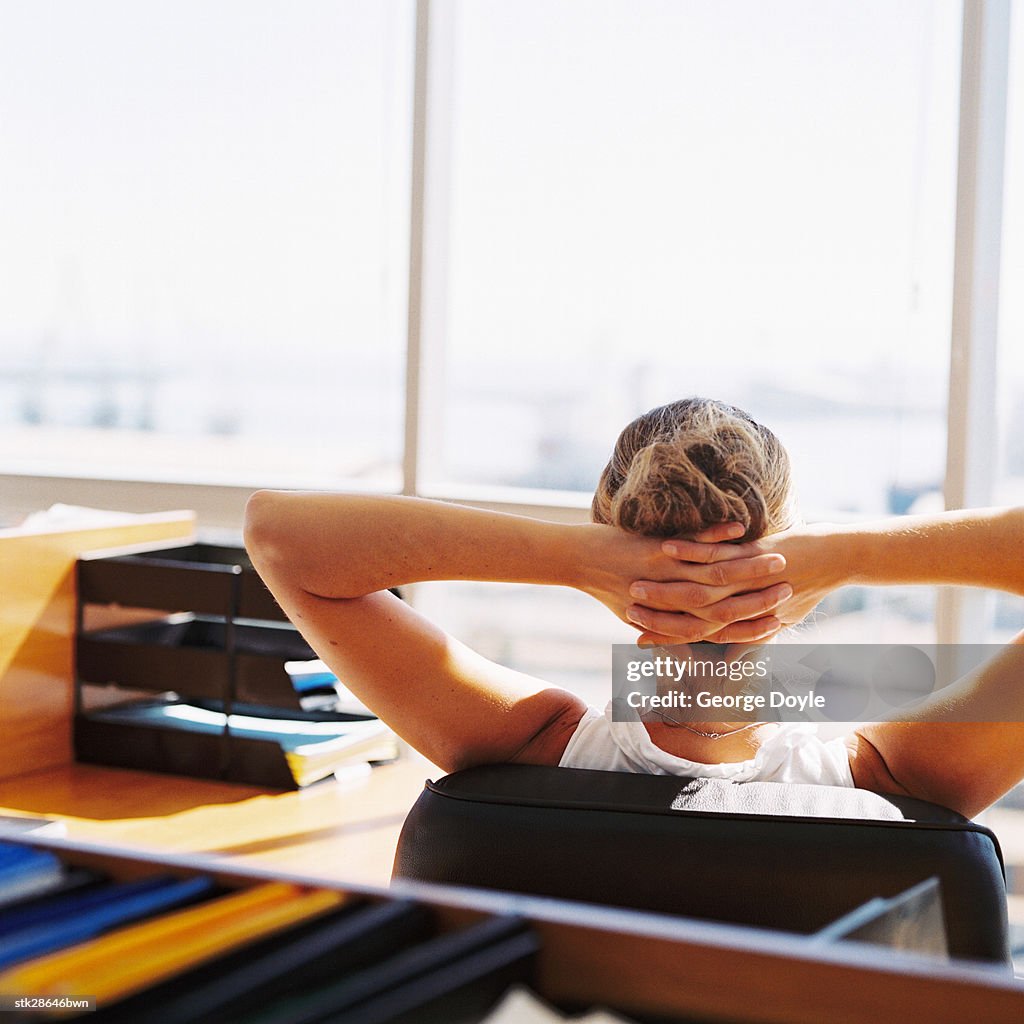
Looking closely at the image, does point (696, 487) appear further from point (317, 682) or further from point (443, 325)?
point (443, 325)

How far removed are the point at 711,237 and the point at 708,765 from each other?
1.82 metres

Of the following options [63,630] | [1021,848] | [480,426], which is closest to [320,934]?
[63,630]

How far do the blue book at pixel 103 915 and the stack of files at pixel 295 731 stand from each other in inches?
63.0

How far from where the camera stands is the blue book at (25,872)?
2.09ft

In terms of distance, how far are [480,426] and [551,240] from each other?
0.47 m

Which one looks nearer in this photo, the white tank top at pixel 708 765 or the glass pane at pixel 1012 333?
the white tank top at pixel 708 765

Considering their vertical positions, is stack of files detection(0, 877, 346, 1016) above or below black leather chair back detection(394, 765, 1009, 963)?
above

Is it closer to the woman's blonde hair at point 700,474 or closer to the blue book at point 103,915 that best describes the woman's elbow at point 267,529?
the woman's blonde hair at point 700,474

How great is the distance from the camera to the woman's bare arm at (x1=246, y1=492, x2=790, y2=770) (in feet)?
3.95

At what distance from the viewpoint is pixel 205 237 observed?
129 inches

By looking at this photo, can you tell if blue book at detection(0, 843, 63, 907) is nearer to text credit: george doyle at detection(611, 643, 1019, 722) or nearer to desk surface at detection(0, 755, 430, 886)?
text credit: george doyle at detection(611, 643, 1019, 722)

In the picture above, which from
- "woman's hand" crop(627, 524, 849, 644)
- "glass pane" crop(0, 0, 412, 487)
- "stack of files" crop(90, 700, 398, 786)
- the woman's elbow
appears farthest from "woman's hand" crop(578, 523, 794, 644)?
"glass pane" crop(0, 0, 412, 487)

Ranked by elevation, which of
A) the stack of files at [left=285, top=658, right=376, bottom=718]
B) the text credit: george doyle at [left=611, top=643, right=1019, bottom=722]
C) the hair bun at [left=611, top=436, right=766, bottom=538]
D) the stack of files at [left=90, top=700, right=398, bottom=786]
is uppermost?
the hair bun at [left=611, top=436, right=766, bottom=538]

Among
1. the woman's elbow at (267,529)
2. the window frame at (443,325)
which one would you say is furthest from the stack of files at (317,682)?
the woman's elbow at (267,529)
